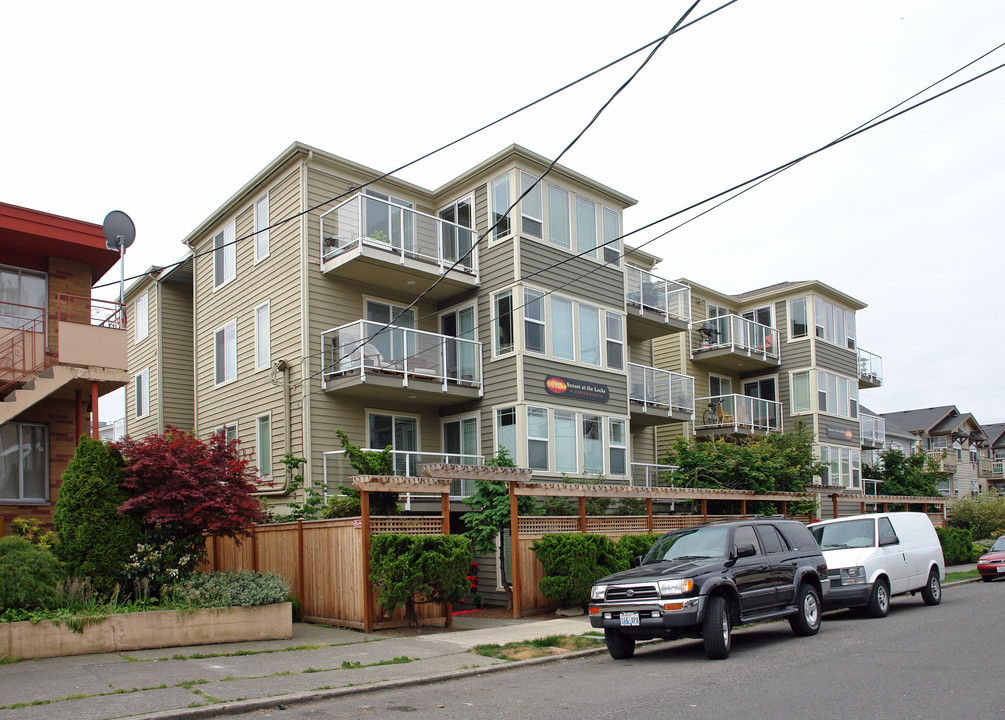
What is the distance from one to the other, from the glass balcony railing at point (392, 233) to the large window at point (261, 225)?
2353 mm

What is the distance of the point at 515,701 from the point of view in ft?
27.9

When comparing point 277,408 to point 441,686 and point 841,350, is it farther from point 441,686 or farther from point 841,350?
point 841,350

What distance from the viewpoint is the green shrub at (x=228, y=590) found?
41.1 feet

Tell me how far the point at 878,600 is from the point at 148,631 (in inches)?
452

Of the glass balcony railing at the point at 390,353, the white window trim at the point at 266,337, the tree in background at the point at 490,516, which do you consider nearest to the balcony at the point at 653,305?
the glass balcony railing at the point at 390,353

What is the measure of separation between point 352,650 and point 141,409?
18378mm

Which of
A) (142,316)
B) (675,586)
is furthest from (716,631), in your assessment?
(142,316)

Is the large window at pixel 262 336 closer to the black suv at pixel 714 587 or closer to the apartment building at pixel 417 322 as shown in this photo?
the apartment building at pixel 417 322

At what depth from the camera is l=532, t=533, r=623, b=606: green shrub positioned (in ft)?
51.8

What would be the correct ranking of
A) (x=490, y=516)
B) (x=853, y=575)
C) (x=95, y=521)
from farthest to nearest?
(x=490, y=516)
(x=853, y=575)
(x=95, y=521)

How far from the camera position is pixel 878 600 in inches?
573

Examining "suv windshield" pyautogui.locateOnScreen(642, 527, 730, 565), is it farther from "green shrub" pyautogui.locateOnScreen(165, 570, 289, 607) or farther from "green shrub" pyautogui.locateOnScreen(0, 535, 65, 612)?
"green shrub" pyautogui.locateOnScreen(0, 535, 65, 612)

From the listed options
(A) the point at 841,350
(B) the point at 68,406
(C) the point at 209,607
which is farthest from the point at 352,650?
(A) the point at 841,350

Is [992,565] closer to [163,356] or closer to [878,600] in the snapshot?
[878,600]
